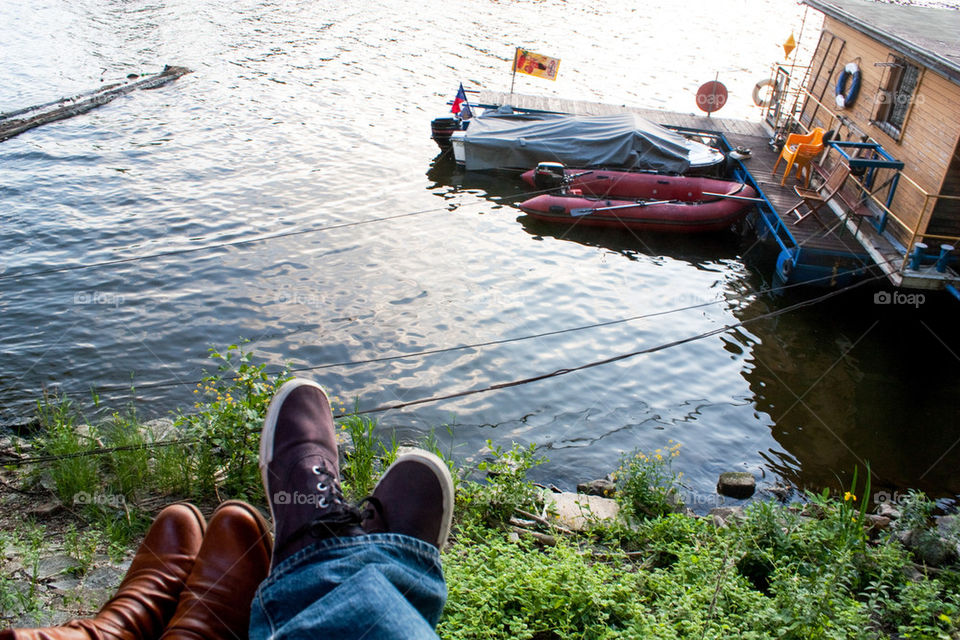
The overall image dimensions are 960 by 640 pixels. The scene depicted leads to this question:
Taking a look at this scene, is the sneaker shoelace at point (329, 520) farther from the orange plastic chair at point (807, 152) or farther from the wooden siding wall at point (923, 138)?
the orange plastic chair at point (807, 152)

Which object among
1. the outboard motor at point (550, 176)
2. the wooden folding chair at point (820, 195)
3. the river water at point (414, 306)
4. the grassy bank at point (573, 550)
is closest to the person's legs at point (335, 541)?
the grassy bank at point (573, 550)

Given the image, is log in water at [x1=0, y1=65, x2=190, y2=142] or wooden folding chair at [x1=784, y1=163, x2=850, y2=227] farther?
log in water at [x1=0, y1=65, x2=190, y2=142]

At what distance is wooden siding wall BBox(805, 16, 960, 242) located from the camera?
10.8 m

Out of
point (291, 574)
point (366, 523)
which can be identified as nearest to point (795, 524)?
point (366, 523)

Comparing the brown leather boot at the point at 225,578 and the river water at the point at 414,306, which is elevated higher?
the brown leather boot at the point at 225,578

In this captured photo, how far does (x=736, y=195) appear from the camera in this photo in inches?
602

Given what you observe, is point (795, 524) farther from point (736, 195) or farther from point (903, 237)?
point (736, 195)

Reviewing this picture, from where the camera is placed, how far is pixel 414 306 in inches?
450

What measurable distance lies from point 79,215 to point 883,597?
48.7ft

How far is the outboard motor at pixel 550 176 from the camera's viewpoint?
53.0ft

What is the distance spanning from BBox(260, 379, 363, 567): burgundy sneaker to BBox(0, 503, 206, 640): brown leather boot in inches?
18.4

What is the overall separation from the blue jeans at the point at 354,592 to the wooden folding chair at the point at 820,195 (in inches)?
510

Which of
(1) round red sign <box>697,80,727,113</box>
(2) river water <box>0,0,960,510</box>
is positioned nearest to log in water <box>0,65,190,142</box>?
(2) river water <box>0,0,960,510</box>

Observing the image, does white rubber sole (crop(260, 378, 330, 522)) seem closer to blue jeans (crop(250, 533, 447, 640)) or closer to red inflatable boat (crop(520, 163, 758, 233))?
blue jeans (crop(250, 533, 447, 640))
